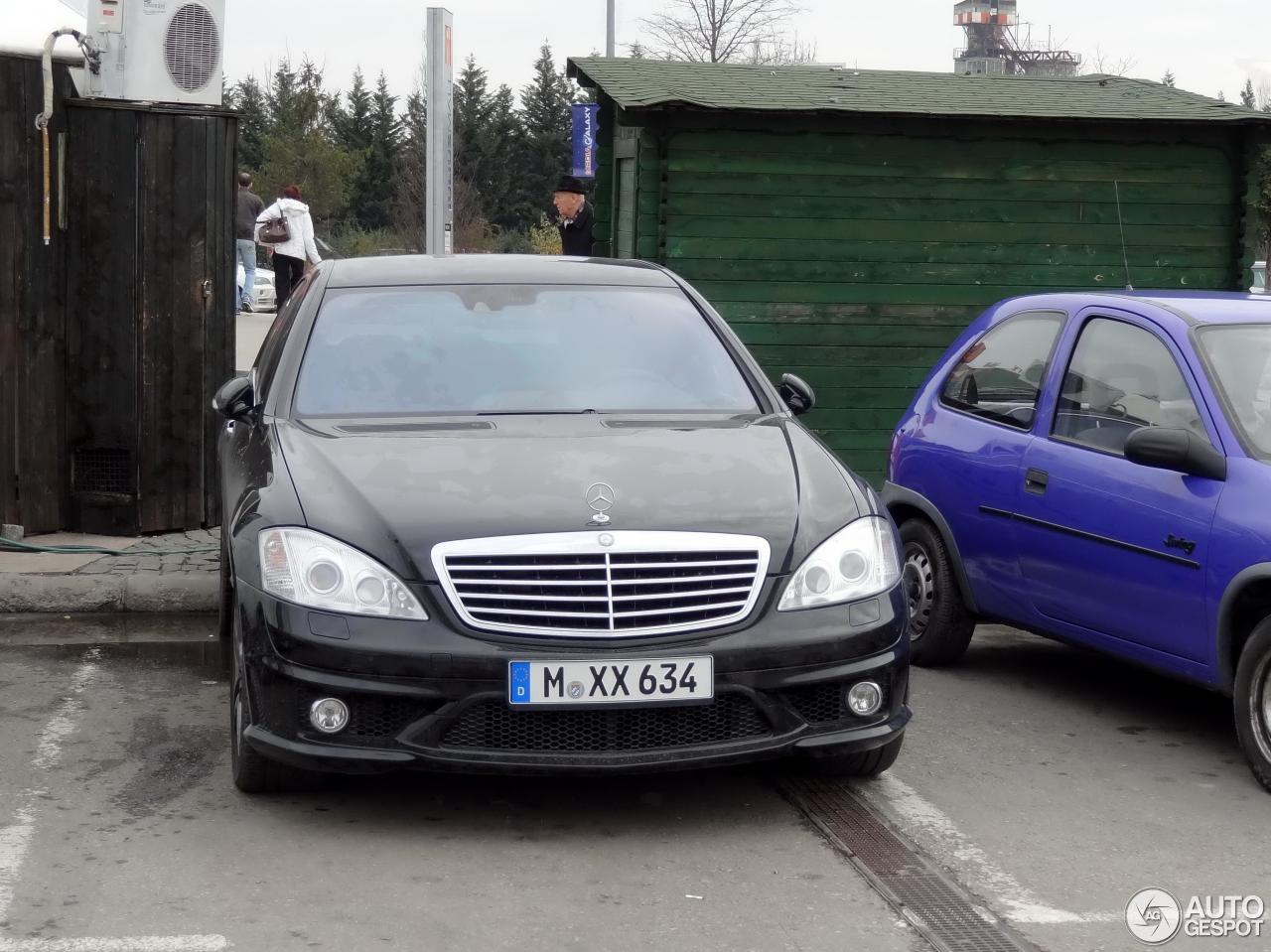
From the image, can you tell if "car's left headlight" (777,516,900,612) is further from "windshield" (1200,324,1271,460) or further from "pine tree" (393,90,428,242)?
"pine tree" (393,90,428,242)

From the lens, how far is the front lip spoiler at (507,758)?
4617mm

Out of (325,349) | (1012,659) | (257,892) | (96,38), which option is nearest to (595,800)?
(257,892)

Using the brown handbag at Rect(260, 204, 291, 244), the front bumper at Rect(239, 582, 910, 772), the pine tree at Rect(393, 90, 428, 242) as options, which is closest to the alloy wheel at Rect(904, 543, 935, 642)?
the front bumper at Rect(239, 582, 910, 772)

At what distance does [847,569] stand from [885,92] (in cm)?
712

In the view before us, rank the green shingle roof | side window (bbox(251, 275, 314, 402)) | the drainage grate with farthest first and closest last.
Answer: the green shingle roof → side window (bbox(251, 275, 314, 402)) → the drainage grate

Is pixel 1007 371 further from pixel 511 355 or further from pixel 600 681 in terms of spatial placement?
pixel 600 681

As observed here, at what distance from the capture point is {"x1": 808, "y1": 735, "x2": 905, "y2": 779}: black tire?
5207mm

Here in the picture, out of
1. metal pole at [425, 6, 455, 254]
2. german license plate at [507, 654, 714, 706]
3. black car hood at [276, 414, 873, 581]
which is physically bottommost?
german license plate at [507, 654, 714, 706]

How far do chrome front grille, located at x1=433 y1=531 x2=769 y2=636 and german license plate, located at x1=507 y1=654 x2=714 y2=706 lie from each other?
0.09 metres

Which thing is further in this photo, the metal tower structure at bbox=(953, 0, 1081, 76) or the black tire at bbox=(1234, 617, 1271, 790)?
the metal tower structure at bbox=(953, 0, 1081, 76)

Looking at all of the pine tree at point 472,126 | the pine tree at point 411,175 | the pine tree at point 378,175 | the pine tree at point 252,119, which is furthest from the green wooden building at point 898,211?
the pine tree at point 378,175

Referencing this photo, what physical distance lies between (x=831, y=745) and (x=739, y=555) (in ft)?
1.89

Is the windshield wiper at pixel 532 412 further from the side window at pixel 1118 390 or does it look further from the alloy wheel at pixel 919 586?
the alloy wheel at pixel 919 586

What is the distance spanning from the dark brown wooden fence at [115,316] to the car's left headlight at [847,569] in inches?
199
